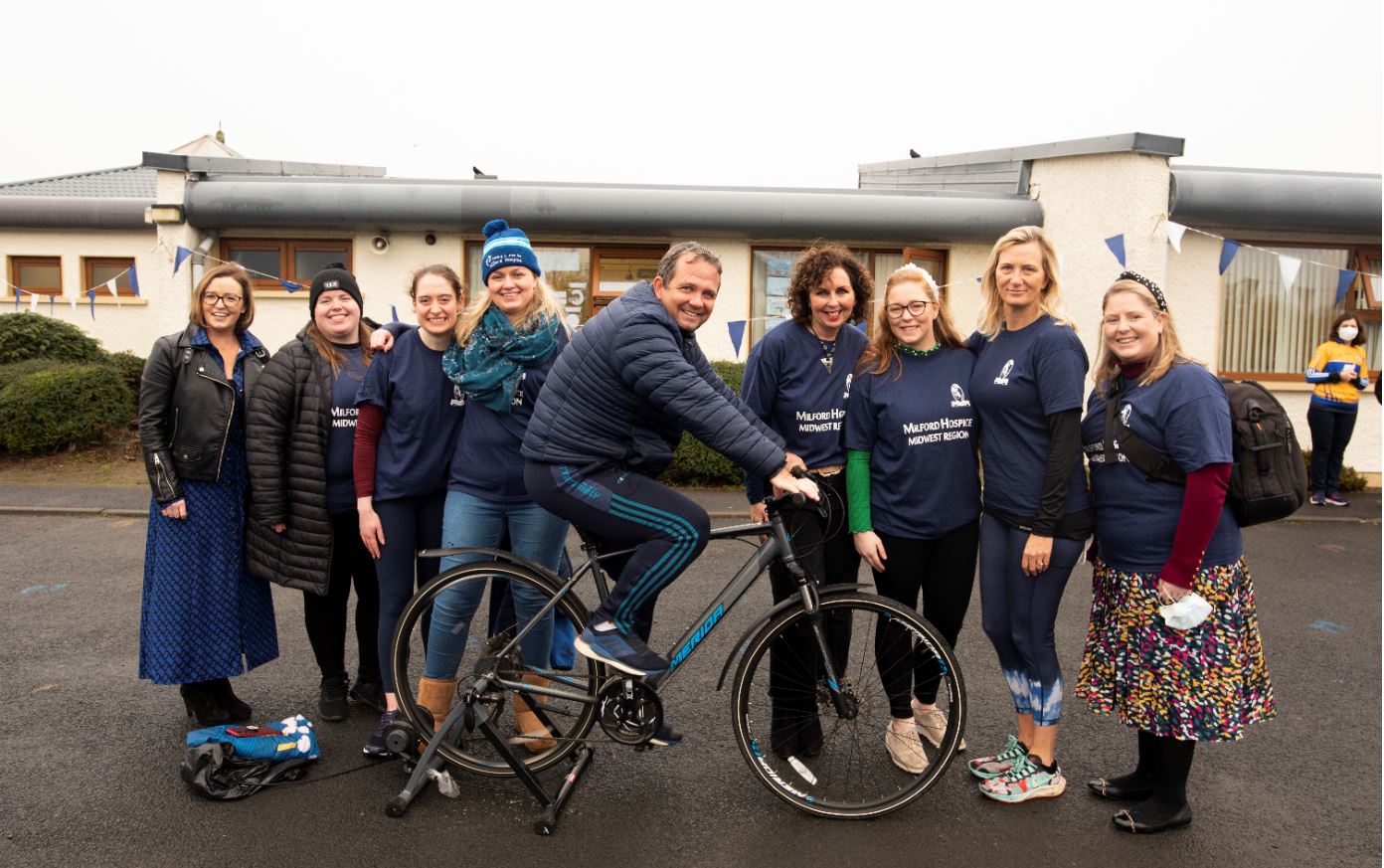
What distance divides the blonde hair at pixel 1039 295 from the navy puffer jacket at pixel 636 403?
96 centimetres

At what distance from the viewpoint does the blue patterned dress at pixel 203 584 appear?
3.91 metres

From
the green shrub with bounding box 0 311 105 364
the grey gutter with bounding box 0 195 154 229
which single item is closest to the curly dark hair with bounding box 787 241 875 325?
the green shrub with bounding box 0 311 105 364

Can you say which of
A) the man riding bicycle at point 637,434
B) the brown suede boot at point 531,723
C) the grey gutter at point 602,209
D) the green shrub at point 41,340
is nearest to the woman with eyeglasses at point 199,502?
the brown suede boot at point 531,723

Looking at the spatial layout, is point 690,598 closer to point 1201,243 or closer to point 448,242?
point 448,242

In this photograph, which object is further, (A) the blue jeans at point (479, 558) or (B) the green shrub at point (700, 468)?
(B) the green shrub at point (700, 468)

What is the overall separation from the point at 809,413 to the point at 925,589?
0.83m

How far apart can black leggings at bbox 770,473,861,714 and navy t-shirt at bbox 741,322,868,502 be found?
16 centimetres

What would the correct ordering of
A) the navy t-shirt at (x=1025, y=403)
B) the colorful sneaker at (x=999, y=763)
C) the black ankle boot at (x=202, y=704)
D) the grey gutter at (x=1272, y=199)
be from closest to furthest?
the navy t-shirt at (x=1025, y=403), the colorful sneaker at (x=999, y=763), the black ankle boot at (x=202, y=704), the grey gutter at (x=1272, y=199)

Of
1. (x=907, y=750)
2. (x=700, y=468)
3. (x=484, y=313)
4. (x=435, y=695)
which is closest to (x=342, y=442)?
(x=484, y=313)

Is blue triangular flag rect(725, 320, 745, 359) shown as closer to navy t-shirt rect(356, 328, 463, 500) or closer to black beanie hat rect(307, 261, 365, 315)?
black beanie hat rect(307, 261, 365, 315)

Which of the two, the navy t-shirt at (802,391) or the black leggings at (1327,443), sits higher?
the navy t-shirt at (802,391)

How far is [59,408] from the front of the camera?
10820mm

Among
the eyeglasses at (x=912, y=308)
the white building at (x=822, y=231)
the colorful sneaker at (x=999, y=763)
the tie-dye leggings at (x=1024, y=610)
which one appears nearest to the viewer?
the tie-dye leggings at (x=1024, y=610)

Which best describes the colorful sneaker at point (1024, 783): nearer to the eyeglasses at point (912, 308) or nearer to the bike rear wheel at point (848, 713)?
the bike rear wheel at point (848, 713)
